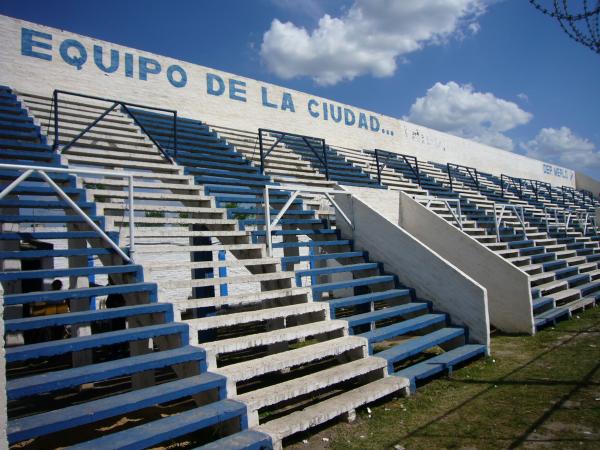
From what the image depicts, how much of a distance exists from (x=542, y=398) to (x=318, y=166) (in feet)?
29.1

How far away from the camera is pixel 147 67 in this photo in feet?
40.6

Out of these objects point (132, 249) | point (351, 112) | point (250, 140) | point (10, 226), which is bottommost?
point (132, 249)

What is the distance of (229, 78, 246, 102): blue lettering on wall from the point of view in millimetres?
14328

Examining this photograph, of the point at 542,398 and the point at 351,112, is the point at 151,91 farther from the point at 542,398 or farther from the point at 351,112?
the point at 542,398

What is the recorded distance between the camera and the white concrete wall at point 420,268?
5906 millimetres

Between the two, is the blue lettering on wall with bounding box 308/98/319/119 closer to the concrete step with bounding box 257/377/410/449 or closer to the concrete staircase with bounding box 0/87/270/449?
the concrete staircase with bounding box 0/87/270/449

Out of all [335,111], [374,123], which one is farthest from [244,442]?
[374,123]

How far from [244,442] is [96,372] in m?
1.17

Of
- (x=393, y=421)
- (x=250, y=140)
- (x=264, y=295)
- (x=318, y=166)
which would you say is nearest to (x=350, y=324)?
(x=264, y=295)

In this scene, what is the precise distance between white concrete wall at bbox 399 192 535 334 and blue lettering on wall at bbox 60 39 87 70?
9.25m

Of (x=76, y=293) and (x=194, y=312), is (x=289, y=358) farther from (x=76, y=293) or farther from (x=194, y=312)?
(x=194, y=312)

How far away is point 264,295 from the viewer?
4941 mm

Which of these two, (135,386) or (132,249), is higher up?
(132,249)

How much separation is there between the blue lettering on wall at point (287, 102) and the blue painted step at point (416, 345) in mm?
11663
